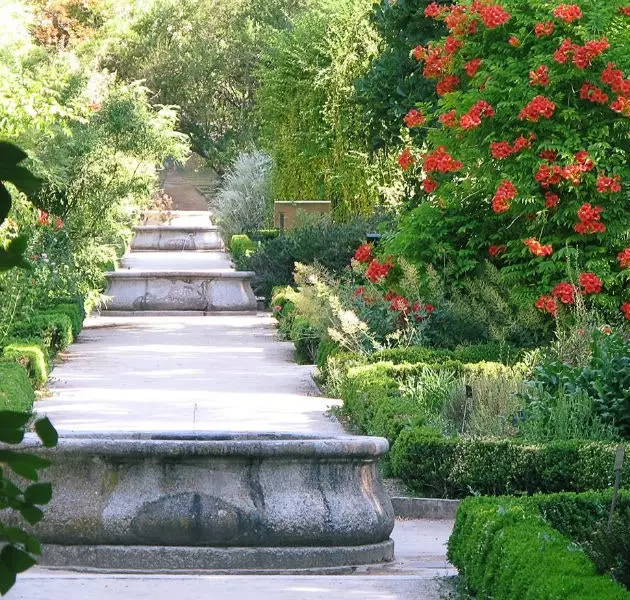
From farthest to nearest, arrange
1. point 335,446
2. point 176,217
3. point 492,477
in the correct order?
point 176,217, point 492,477, point 335,446

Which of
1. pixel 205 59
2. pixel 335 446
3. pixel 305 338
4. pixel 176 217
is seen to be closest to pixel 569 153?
pixel 305 338

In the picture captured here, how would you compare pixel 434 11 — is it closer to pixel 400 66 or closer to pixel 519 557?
pixel 400 66

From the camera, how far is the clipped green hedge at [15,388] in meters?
10.3

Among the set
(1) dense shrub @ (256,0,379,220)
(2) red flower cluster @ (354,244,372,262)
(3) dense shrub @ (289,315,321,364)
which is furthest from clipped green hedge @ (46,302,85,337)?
(1) dense shrub @ (256,0,379,220)

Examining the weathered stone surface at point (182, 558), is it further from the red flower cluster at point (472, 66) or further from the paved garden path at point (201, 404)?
the red flower cluster at point (472, 66)

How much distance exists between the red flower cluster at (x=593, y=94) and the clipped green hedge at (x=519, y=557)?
7.44 m

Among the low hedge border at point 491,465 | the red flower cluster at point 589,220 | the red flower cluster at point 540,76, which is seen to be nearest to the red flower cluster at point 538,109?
the red flower cluster at point 540,76

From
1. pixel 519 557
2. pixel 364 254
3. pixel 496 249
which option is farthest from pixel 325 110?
pixel 519 557

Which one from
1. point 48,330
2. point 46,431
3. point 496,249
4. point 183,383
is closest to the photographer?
point 46,431

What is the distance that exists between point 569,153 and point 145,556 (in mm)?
8098

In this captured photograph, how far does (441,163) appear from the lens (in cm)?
1368

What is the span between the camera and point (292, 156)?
2916 centimetres

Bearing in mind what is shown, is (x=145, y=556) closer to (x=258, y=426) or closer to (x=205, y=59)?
(x=258, y=426)

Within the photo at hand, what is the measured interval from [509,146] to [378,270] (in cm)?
196
